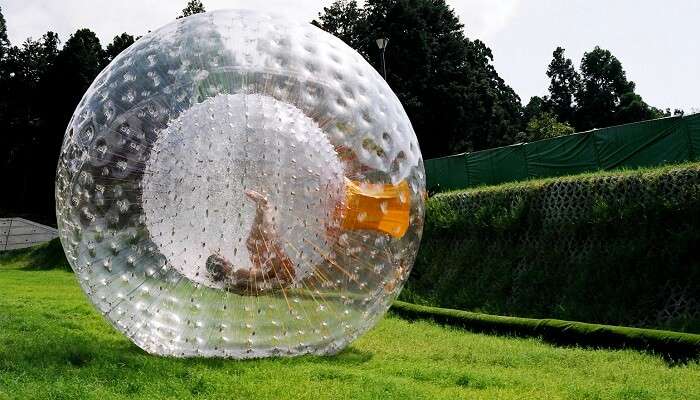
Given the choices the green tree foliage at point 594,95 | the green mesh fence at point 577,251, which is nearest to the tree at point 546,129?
the green tree foliage at point 594,95

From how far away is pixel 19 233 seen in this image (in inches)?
1352

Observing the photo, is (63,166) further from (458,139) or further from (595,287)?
(458,139)

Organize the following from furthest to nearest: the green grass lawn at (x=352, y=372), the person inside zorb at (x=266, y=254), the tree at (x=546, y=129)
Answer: the tree at (x=546, y=129) < the person inside zorb at (x=266, y=254) < the green grass lawn at (x=352, y=372)

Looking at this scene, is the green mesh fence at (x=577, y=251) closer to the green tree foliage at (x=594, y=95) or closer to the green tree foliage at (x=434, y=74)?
the green tree foliage at (x=434, y=74)

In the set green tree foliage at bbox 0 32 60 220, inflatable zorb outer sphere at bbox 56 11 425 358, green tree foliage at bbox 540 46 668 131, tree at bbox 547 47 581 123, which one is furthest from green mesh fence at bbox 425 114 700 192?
tree at bbox 547 47 581 123

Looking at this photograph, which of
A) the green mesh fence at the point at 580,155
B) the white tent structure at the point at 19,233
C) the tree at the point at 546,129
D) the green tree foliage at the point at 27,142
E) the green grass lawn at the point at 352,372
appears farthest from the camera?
the green tree foliage at the point at 27,142

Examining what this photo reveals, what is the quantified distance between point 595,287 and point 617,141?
3.69 m

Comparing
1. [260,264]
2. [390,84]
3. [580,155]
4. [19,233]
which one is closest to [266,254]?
[260,264]

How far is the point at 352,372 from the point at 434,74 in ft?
A: 119

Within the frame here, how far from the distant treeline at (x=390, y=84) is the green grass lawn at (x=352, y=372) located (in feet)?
98.9

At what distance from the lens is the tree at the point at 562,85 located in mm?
61531

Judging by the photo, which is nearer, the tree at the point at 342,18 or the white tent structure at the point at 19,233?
the white tent structure at the point at 19,233

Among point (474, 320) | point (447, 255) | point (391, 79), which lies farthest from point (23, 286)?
point (391, 79)

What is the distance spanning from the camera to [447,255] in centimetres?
1277
